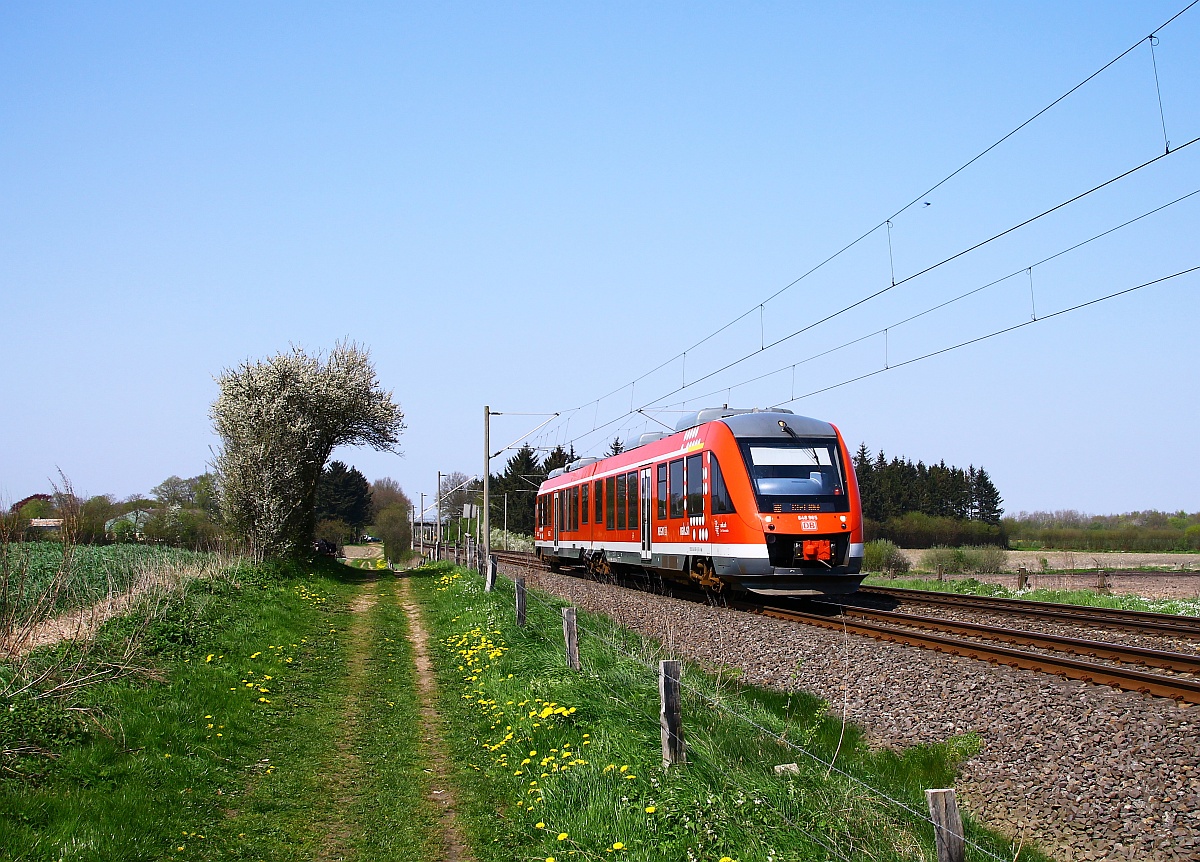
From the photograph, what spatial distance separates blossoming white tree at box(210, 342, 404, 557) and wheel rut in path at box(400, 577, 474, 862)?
11.6m

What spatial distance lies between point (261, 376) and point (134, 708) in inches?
835

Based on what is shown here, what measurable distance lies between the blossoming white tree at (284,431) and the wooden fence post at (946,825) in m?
22.0

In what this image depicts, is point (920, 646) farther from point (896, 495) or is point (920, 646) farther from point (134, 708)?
point (896, 495)

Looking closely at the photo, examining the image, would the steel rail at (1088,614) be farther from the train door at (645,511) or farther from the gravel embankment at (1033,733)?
the train door at (645,511)

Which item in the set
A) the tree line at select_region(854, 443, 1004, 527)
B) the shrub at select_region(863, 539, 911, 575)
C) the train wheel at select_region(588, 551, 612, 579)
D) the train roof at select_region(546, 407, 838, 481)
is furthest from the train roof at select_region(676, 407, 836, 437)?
the tree line at select_region(854, 443, 1004, 527)

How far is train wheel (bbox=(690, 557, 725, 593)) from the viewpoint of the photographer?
1789 centimetres

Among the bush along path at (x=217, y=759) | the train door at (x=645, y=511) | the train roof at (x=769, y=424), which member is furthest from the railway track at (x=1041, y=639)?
the bush along path at (x=217, y=759)

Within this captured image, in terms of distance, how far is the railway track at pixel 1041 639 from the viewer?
32.2ft

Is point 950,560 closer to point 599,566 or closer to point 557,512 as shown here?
point 557,512

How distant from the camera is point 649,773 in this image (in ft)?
22.2

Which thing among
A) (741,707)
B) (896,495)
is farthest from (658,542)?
(896,495)

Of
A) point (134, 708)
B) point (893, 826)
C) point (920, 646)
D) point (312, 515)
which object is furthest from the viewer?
point (312, 515)

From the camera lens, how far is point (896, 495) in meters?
90.4

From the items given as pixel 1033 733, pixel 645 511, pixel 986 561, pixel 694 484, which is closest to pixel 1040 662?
pixel 1033 733
